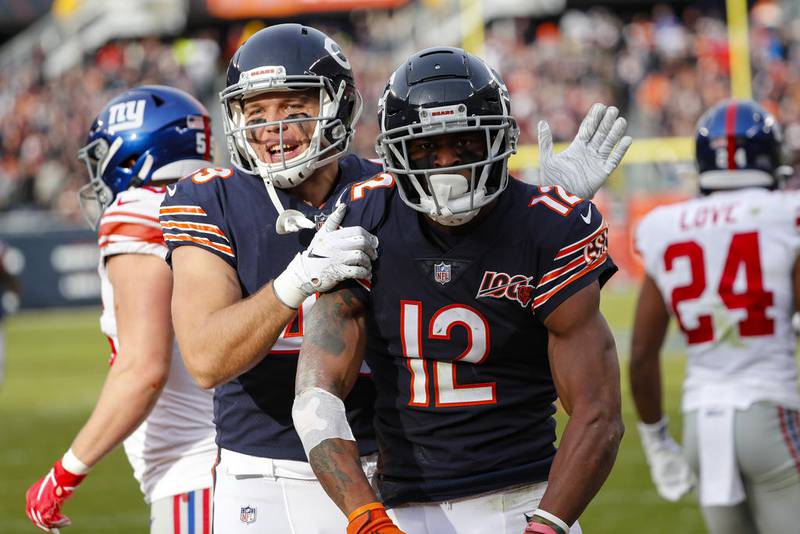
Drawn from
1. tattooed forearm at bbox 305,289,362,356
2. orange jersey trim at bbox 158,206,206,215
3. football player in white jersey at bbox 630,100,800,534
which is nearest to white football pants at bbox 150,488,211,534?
orange jersey trim at bbox 158,206,206,215

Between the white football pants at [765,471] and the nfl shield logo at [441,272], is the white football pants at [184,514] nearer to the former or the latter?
the nfl shield logo at [441,272]

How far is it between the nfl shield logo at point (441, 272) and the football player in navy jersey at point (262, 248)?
1.38ft

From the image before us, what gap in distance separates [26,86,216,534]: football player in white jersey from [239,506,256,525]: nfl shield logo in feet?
1.34

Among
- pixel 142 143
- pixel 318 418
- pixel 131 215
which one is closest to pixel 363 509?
pixel 318 418

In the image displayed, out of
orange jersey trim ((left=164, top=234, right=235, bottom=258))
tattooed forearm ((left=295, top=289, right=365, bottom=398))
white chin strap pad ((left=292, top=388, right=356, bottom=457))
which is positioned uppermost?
orange jersey trim ((left=164, top=234, right=235, bottom=258))

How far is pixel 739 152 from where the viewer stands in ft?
14.5

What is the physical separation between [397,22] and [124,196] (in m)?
21.8

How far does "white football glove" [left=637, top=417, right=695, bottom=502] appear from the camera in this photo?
472 centimetres

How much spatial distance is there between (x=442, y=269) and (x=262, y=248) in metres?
0.59

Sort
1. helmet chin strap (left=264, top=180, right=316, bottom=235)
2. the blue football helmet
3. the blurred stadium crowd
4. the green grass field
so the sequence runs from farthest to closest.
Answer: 1. the blurred stadium crowd
2. the green grass field
3. the blue football helmet
4. helmet chin strap (left=264, top=180, right=316, bottom=235)

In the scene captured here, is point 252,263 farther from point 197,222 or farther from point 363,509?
point 363,509

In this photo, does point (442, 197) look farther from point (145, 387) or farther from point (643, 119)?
point (643, 119)

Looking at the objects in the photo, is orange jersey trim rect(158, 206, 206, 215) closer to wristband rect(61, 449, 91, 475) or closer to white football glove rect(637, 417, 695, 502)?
wristband rect(61, 449, 91, 475)

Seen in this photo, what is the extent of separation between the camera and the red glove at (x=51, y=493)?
3.46 m
